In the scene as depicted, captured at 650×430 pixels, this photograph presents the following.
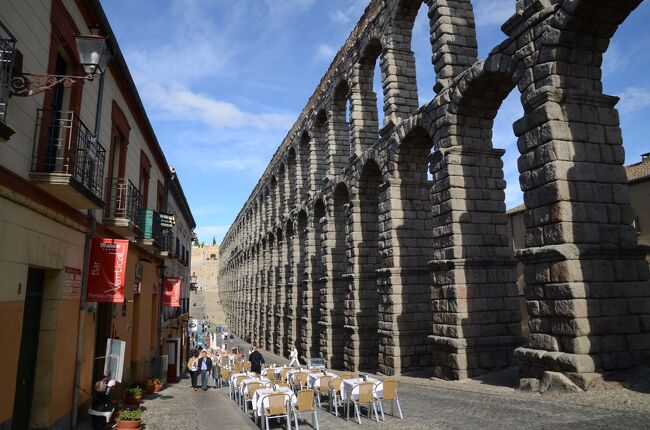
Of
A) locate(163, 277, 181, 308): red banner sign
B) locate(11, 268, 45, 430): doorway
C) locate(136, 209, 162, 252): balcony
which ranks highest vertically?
locate(136, 209, 162, 252): balcony

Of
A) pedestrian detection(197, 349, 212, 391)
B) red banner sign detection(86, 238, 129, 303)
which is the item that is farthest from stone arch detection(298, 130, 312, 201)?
red banner sign detection(86, 238, 129, 303)

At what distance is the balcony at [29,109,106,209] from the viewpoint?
6340 millimetres

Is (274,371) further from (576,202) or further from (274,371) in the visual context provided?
(576,202)

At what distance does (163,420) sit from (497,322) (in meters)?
7.97

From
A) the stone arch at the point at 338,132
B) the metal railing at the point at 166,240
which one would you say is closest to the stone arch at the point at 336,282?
the stone arch at the point at 338,132

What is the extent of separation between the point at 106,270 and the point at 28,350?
206 centimetres

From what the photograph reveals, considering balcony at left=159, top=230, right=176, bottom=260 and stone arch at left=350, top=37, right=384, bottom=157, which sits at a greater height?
stone arch at left=350, top=37, right=384, bottom=157

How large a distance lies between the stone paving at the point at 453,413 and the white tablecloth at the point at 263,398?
589 mm

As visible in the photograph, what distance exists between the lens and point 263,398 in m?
7.70

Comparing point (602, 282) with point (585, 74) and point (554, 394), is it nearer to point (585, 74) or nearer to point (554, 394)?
point (554, 394)

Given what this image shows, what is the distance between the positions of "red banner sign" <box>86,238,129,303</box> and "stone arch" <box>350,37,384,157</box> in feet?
33.9

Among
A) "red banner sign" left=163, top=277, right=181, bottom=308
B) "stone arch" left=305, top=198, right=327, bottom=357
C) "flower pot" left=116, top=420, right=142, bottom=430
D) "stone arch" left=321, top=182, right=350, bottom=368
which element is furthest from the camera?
"stone arch" left=305, top=198, right=327, bottom=357

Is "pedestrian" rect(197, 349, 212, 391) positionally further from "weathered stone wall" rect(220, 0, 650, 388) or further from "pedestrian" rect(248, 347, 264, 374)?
"weathered stone wall" rect(220, 0, 650, 388)

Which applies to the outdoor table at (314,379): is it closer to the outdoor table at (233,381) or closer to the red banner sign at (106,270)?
the outdoor table at (233,381)
